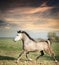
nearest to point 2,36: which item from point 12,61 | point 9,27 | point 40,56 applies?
point 9,27

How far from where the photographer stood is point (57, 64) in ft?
8.28

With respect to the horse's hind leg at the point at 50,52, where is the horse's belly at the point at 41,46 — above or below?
above

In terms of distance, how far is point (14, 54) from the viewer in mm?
2523

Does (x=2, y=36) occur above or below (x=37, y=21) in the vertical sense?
below

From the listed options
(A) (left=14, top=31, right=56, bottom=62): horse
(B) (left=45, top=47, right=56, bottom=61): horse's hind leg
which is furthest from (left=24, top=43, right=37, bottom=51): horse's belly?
(B) (left=45, top=47, right=56, bottom=61): horse's hind leg

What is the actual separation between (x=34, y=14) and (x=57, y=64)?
60 cm

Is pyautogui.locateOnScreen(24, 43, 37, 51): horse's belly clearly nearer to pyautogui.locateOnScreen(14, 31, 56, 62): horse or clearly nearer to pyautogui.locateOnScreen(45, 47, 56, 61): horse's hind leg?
pyautogui.locateOnScreen(14, 31, 56, 62): horse

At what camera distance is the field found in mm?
2506

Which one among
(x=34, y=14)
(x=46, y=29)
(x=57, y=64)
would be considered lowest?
(x=57, y=64)

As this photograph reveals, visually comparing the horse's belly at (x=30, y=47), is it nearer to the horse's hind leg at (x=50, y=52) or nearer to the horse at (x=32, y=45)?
the horse at (x=32, y=45)

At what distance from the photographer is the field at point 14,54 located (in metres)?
2.51

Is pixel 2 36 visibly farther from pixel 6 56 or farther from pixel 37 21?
pixel 37 21

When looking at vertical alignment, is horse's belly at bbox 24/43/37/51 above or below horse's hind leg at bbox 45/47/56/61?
above

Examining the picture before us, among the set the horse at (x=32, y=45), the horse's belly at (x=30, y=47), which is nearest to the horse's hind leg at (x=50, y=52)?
the horse at (x=32, y=45)
